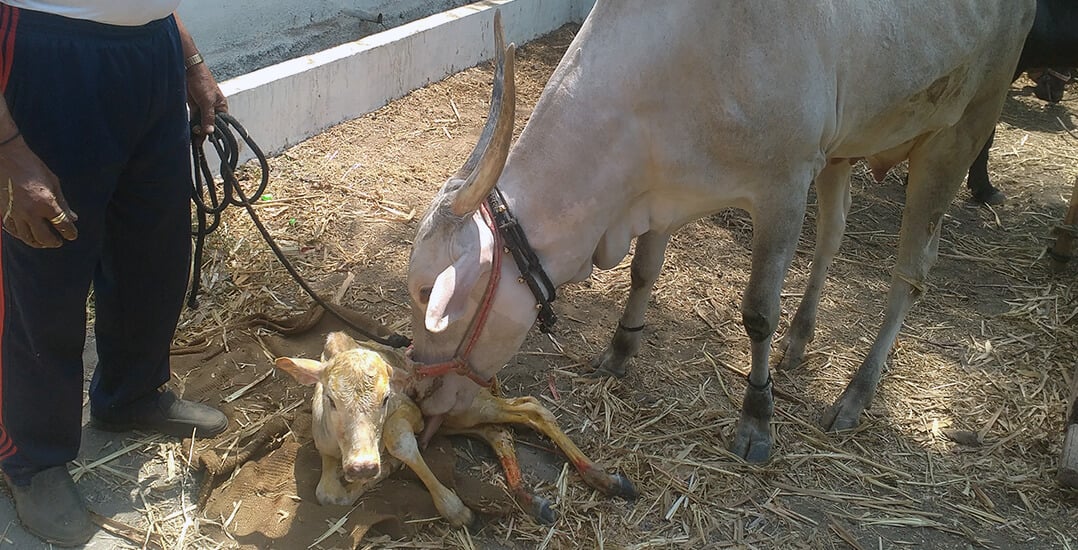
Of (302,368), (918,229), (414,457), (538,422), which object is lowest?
(538,422)

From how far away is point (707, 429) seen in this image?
363cm

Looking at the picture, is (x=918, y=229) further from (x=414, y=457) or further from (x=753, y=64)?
(x=414, y=457)

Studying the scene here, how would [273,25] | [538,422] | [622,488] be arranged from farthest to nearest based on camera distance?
[273,25], [538,422], [622,488]

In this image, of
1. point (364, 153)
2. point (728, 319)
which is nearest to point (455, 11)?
point (364, 153)

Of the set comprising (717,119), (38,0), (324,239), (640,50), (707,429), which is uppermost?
(38,0)

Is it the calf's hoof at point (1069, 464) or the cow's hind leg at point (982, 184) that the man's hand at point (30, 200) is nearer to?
the calf's hoof at point (1069, 464)

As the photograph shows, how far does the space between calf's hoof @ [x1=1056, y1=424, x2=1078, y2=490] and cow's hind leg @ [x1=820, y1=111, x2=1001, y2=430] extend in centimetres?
75

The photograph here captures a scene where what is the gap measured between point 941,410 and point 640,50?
87.3 inches

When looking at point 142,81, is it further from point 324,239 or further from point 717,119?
point 324,239

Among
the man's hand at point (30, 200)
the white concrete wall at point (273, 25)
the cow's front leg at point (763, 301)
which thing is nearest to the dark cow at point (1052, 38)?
the cow's front leg at point (763, 301)

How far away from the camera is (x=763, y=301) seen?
3348 mm

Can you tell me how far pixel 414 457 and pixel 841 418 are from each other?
1913mm

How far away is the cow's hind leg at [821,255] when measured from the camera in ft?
13.6

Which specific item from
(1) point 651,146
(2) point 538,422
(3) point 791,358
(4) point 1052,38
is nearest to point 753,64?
(1) point 651,146
